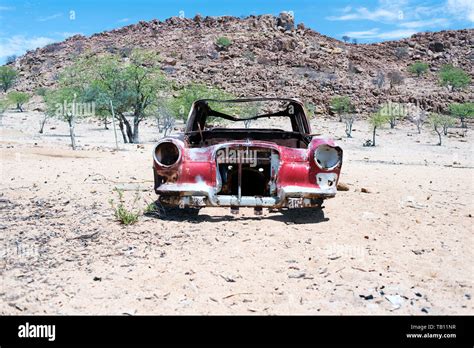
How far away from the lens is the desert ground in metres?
2.69

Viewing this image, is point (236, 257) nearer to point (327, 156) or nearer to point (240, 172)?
point (240, 172)

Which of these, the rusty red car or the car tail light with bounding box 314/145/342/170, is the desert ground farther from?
the car tail light with bounding box 314/145/342/170

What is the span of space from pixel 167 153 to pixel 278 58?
2341 inches

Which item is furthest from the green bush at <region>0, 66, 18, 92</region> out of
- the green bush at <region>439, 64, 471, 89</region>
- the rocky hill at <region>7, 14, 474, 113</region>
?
the green bush at <region>439, 64, 471, 89</region>

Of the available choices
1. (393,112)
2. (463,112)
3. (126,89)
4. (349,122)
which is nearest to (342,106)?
(393,112)

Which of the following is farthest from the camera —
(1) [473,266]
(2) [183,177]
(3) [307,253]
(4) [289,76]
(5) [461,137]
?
(4) [289,76]

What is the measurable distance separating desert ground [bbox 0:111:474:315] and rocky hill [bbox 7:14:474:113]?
38.2 metres

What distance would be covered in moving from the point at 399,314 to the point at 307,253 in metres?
1.14

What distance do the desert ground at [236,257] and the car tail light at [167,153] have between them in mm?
629

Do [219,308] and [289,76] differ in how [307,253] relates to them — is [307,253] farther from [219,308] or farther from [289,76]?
[289,76]

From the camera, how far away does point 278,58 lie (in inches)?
2410

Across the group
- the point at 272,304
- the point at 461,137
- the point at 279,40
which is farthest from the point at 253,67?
the point at 272,304
